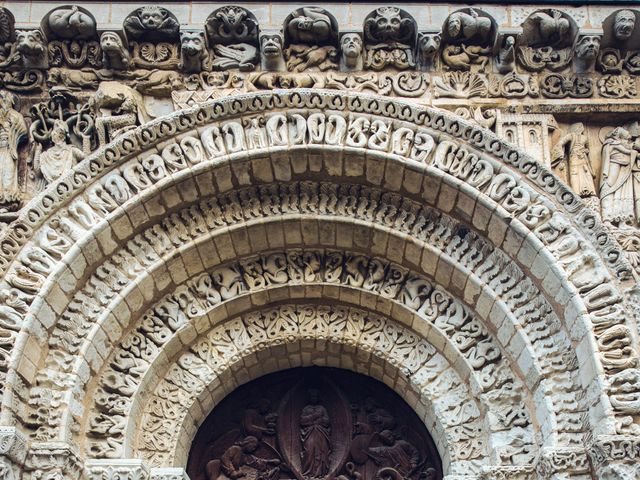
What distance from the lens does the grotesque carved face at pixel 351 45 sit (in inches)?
316

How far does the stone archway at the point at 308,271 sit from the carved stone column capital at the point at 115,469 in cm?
3

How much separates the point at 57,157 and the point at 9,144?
452 mm

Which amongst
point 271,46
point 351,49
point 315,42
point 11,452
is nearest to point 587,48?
point 351,49

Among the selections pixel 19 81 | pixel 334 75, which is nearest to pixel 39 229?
pixel 19 81

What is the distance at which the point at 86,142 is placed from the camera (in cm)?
796

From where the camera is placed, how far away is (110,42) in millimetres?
7984

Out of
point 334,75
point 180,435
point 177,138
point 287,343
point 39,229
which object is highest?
point 334,75

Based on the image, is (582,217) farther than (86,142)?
No

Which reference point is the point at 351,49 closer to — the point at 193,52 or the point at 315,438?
the point at 193,52

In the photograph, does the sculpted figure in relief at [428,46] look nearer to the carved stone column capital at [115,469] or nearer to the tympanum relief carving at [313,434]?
the tympanum relief carving at [313,434]

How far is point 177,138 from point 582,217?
3358 millimetres

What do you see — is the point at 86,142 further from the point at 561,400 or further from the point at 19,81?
the point at 561,400

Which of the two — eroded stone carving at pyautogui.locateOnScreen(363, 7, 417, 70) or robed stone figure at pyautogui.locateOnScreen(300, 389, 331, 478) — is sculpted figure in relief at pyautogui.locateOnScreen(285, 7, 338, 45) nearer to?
eroded stone carving at pyautogui.locateOnScreen(363, 7, 417, 70)

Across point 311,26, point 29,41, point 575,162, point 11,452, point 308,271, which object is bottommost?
point 11,452
